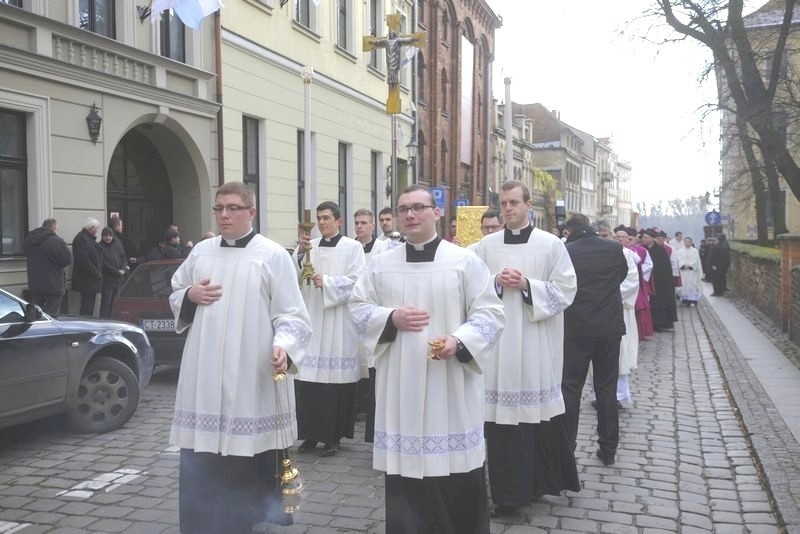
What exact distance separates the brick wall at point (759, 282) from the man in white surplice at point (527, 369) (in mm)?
9464

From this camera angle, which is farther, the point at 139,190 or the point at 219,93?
the point at 219,93

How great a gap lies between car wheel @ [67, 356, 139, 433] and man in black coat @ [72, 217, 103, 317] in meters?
4.82

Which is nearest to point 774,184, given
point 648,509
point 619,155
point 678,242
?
point 678,242

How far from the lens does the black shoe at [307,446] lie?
22.9 feet

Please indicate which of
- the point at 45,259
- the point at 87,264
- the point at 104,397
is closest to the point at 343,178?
the point at 87,264

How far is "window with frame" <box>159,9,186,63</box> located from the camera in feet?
49.8

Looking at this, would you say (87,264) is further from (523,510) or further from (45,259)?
(523,510)

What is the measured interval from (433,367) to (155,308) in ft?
21.6

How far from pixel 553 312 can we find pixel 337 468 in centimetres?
221

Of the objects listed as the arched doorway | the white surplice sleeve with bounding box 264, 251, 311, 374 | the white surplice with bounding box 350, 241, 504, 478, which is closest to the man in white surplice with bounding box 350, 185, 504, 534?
the white surplice with bounding box 350, 241, 504, 478

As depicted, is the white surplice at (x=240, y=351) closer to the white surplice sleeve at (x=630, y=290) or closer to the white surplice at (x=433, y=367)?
the white surplice at (x=433, y=367)

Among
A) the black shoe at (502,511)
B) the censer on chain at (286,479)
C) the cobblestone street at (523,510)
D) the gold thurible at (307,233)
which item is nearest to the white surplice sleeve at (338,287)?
the gold thurible at (307,233)

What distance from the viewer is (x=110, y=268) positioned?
41.6 ft

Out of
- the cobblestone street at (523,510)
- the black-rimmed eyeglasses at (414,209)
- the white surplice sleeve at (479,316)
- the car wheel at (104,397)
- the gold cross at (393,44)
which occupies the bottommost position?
the cobblestone street at (523,510)
